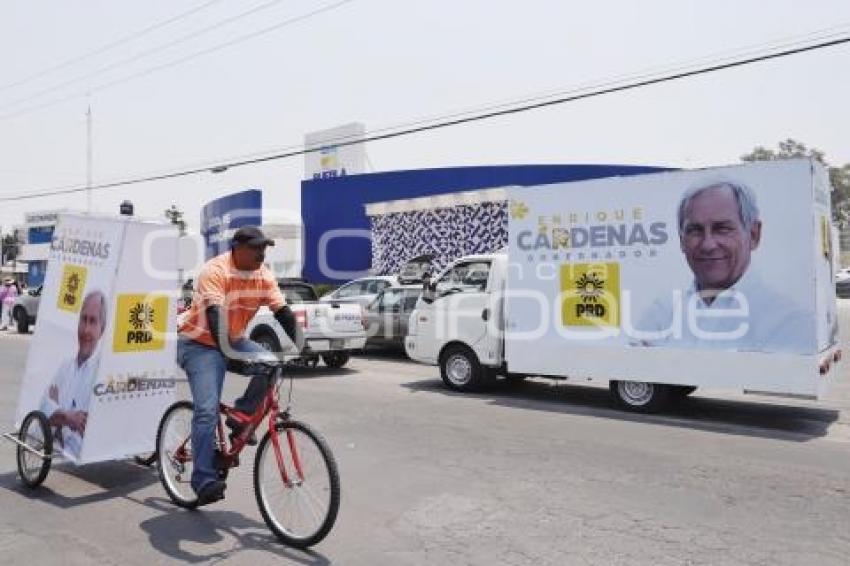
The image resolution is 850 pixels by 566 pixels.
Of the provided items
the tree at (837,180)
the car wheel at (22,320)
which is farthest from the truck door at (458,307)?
the tree at (837,180)

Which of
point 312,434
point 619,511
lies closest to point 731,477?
point 619,511

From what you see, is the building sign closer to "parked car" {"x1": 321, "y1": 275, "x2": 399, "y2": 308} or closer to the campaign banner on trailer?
"parked car" {"x1": 321, "y1": 275, "x2": 399, "y2": 308}

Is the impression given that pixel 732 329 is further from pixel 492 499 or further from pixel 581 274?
pixel 492 499

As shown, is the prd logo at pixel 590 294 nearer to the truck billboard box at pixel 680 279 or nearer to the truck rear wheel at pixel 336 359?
the truck billboard box at pixel 680 279

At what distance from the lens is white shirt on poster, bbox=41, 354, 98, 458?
6.07m

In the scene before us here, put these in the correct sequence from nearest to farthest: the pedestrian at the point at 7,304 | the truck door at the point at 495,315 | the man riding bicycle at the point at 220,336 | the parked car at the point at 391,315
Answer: the man riding bicycle at the point at 220,336, the truck door at the point at 495,315, the parked car at the point at 391,315, the pedestrian at the point at 7,304

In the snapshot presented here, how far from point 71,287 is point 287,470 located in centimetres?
278

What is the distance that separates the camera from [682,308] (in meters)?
9.34

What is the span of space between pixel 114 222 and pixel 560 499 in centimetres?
402

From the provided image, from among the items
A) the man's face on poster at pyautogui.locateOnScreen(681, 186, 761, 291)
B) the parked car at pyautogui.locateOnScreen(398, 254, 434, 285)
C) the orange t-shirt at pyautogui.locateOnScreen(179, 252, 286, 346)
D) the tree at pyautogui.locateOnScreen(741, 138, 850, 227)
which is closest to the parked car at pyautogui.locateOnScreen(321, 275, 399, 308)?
A: the parked car at pyautogui.locateOnScreen(398, 254, 434, 285)

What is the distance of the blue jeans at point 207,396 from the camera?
5180 millimetres

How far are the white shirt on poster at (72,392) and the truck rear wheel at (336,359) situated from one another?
8218 millimetres

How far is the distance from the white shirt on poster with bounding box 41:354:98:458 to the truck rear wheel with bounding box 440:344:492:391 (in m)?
6.21

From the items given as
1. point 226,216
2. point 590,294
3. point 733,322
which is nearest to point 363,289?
point 590,294
